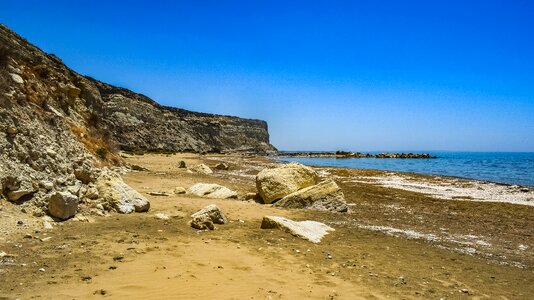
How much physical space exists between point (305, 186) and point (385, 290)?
1049 cm

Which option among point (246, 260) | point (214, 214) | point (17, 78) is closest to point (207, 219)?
point (214, 214)

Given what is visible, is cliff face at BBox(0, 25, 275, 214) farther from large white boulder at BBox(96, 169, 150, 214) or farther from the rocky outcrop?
the rocky outcrop

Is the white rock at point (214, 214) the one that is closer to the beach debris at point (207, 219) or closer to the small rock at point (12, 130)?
the beach debris at point (207, 219)

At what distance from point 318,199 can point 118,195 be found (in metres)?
7.69

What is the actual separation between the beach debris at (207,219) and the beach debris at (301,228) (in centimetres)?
130

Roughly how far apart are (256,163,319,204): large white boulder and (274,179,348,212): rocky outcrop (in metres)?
0.62

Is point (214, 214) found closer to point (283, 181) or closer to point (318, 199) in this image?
point (318, 199)

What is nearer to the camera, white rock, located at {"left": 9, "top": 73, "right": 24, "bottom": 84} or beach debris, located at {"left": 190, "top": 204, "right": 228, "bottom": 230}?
beach debris, located at {"left": 190, "top": 204, "right": 228, "bottom": 230}

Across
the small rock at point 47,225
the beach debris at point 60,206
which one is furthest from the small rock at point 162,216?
the small rock at point 47,225

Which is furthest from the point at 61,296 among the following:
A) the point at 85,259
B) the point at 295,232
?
the point at 295,232

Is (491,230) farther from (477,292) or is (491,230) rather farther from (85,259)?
(85,259)

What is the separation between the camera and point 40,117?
11820mm

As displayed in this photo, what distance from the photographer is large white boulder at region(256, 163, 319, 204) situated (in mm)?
15656

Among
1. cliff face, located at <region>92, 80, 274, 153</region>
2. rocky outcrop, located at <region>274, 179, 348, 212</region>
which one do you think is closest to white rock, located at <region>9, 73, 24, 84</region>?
rocky outcrop, located at <region>274, 179, 348, 212</region>
